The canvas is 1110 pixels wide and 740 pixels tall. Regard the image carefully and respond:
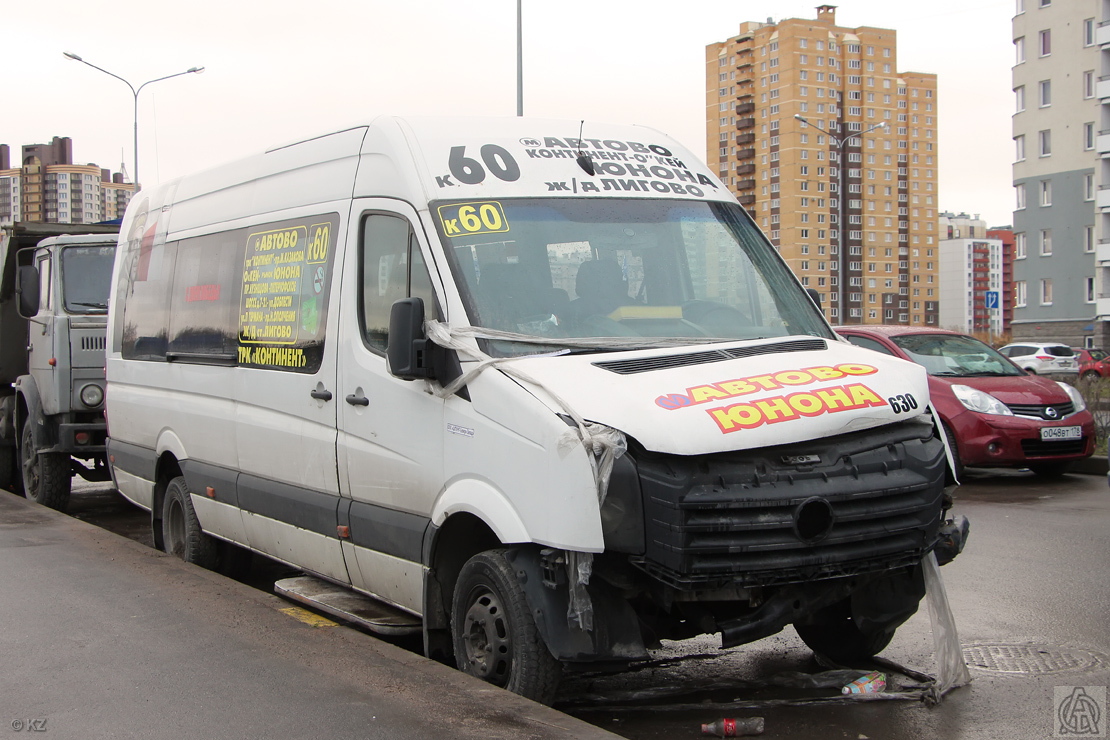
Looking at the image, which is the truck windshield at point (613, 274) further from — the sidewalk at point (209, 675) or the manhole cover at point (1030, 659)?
the manhole cover at point (1030, 659)

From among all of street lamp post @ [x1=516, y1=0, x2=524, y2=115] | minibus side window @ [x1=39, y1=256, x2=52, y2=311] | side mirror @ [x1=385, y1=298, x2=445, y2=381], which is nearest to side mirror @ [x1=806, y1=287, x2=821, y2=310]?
side mirror @ [x1=385, y1=298, x2=445, y2=381]

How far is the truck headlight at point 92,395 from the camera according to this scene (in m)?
11.3

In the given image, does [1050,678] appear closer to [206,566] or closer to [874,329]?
[206,566]

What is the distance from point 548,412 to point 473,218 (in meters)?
1.32

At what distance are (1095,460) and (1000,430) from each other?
→ 1.81m

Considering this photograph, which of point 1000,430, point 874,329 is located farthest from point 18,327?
point 1000,430

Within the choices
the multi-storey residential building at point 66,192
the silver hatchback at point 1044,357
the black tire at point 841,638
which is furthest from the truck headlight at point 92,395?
the multi-storey residential building at point 66,192

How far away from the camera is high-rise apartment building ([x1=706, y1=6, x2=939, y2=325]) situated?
113 metres

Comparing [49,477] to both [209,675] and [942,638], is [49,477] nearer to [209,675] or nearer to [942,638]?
[209,675]

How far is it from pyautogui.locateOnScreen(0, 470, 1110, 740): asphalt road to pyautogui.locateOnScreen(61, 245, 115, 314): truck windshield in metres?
4.44

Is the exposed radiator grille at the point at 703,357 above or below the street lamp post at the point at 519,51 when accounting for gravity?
below

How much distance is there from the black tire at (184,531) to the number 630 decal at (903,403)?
5056 millimetres

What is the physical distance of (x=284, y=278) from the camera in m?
6.76

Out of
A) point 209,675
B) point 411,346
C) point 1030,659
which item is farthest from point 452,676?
point 1030,659
